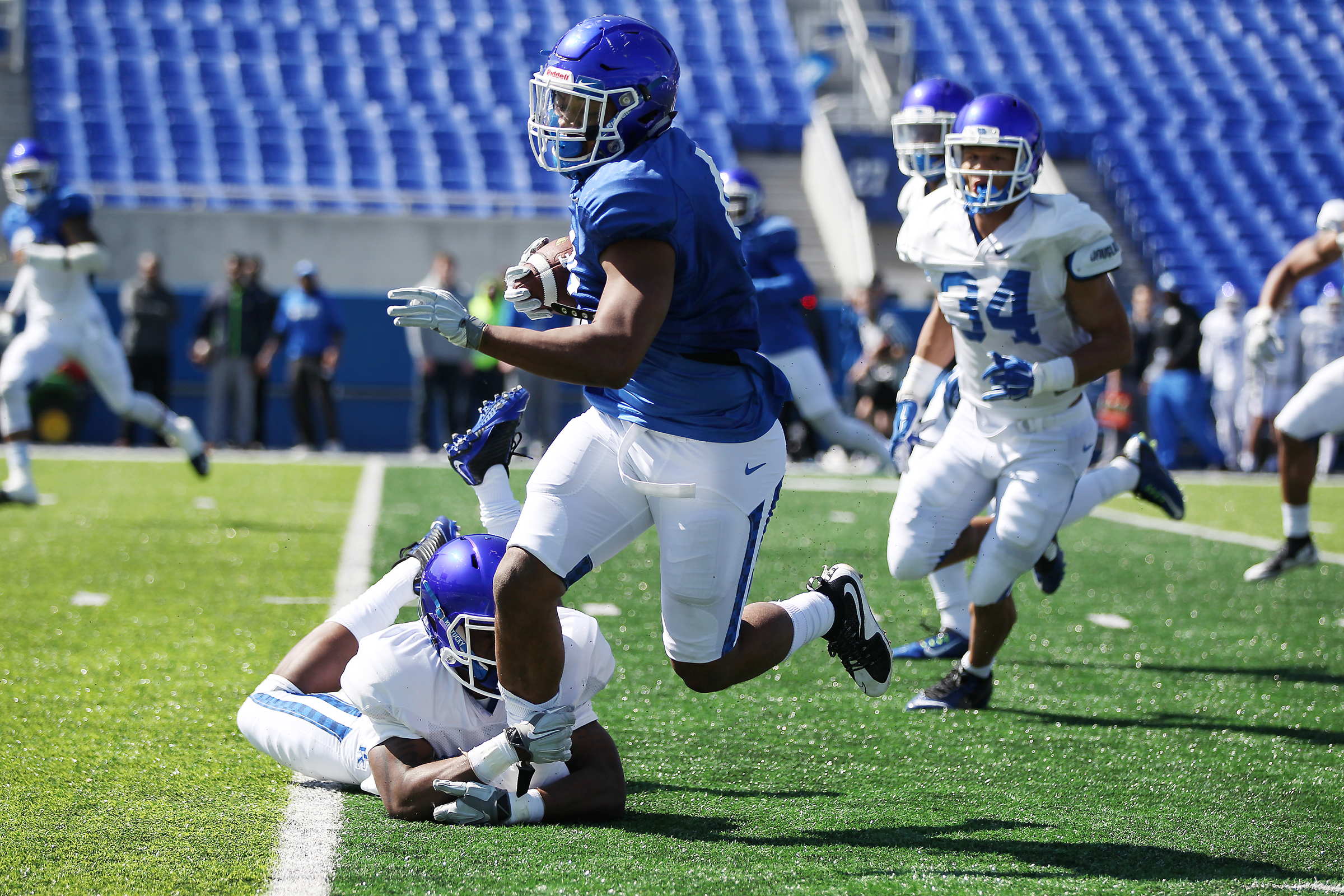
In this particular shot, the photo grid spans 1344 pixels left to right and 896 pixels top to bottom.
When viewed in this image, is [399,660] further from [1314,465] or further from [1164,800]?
[1314,465]

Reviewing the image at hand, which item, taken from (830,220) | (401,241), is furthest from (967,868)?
(830,220)

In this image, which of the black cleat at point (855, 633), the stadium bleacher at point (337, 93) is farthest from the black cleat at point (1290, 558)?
the stadium bleacher at point (337, 93)

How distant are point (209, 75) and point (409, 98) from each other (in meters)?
2.19

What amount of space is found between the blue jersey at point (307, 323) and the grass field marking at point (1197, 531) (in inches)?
242

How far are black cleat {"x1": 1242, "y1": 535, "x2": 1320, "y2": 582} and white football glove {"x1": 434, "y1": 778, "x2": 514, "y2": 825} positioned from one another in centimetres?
364

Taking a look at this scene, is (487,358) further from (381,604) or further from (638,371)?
(638,371)

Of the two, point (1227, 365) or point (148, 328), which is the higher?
point (148, 328)

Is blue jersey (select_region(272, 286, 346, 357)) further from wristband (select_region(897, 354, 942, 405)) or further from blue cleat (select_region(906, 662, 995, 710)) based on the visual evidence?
blue cleat (select_region(906, 662, 995, 710))

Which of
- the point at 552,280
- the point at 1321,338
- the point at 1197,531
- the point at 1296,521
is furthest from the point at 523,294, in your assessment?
the point at 1321,338

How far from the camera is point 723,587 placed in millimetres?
2863

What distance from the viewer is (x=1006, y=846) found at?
276 centimetres

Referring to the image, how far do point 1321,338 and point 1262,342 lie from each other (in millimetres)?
7908

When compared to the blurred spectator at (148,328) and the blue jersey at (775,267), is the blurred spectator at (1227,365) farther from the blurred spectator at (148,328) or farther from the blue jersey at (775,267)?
the blurred spectator at (148,328)

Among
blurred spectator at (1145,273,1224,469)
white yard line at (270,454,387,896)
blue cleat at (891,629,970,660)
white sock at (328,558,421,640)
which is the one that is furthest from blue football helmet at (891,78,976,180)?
blurred spectator at (1145,273,1224,469)
